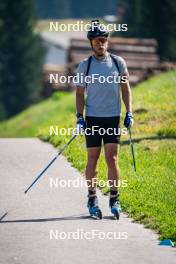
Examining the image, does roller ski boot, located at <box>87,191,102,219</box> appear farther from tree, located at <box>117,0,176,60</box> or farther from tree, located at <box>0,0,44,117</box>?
tree, located at <box>0,0,44,117</box>

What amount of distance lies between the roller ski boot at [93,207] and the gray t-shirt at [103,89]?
101cm

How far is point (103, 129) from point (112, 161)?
0.42 m

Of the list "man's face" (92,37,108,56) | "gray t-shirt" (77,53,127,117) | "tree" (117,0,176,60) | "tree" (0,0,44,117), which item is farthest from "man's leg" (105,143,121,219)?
"tree" (0,0,44,117)

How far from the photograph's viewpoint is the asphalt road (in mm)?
9648

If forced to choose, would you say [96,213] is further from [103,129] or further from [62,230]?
[103,129]

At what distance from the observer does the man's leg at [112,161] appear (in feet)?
37.6

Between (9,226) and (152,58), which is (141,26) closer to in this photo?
(152,58)

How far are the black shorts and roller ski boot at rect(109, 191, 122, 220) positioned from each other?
26.0 inches

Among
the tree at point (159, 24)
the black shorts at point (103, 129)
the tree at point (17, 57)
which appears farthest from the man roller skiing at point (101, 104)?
the tree at point (17, 57)

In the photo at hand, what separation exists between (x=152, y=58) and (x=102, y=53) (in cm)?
3012

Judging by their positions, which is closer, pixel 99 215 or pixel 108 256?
pixel 108 256

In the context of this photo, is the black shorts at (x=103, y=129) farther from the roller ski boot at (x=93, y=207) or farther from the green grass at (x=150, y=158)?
the green grass at (x=150, y=158)

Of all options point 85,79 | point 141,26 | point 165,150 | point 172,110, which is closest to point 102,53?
point 85,79

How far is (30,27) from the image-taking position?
335 ft
